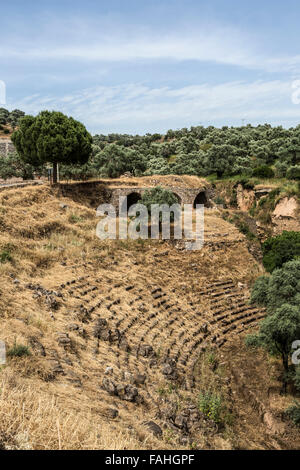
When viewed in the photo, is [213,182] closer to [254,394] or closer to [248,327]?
[248,327]

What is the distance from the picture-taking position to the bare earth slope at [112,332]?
598cm

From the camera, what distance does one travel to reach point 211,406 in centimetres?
926

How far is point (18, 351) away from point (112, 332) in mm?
3992

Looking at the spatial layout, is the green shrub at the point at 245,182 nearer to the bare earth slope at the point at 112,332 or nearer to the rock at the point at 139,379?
the bare earth slope at the point at 112,332

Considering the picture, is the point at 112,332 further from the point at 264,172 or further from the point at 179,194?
the point at 264,172

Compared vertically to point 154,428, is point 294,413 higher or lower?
lower

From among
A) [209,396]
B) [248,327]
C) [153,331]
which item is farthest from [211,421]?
[248,327]

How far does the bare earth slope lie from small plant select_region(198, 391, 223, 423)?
225mm

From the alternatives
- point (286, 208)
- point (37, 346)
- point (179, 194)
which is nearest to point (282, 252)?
point (286, 208)

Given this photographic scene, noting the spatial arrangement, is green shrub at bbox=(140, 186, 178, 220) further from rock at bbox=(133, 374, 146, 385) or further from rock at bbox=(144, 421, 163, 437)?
rock at bbox=(144, 421, 163, 437)

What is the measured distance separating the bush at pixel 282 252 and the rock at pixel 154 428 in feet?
43.6

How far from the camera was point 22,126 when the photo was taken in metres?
28.1

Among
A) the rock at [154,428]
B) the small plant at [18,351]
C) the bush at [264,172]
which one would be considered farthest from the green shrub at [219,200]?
the rock at [154,428]

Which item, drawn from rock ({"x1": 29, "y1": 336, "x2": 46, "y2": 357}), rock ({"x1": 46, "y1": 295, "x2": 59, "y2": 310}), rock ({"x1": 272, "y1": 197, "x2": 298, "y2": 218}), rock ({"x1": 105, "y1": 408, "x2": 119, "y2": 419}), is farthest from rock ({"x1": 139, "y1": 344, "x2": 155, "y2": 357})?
rock ({"x1": 272, "y1": 197, "x2": 298, "y2": 218})
